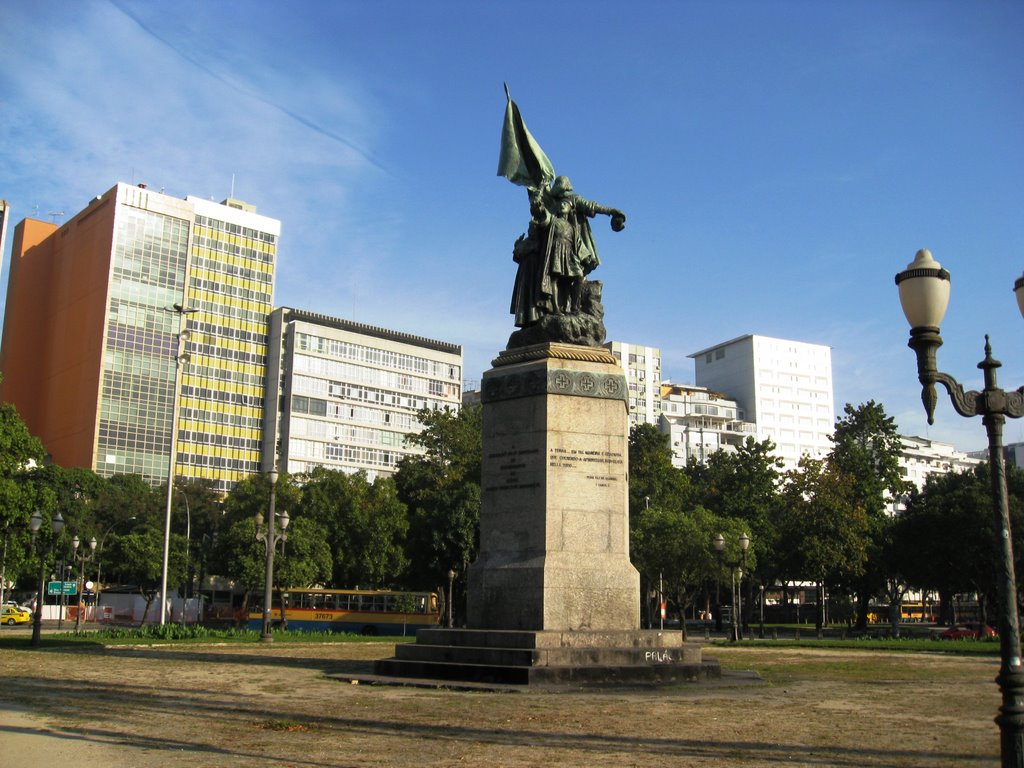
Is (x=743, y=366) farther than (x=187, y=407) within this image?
Yes

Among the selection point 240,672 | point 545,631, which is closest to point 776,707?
point 545,631

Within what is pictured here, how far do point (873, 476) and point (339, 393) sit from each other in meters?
50.9

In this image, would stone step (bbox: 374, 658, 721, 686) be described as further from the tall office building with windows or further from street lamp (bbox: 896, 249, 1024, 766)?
the tall office building with windows

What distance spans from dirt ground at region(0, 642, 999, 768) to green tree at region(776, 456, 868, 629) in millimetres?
37819

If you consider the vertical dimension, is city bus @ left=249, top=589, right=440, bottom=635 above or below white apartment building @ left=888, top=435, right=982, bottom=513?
below

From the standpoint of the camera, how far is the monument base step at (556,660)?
42.5ft

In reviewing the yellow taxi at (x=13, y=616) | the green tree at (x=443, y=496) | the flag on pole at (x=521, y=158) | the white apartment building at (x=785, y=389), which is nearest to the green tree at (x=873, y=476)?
the green tree at (x=443, y=496)

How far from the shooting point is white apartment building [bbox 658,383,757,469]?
119625mm

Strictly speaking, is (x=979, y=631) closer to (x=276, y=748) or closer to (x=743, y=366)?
(x=276, y=748)

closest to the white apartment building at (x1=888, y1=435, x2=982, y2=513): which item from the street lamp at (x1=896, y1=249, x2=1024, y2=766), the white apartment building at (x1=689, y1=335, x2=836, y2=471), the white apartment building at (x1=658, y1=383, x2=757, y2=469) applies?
the white apartment building at (x1=689, y1=335, x2=836, y2=471)

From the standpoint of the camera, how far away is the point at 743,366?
127875mm

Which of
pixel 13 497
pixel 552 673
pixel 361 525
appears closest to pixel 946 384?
pixel 552 673

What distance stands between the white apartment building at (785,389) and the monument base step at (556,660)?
113868 millimetres

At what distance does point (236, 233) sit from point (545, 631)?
85530 millimetres
